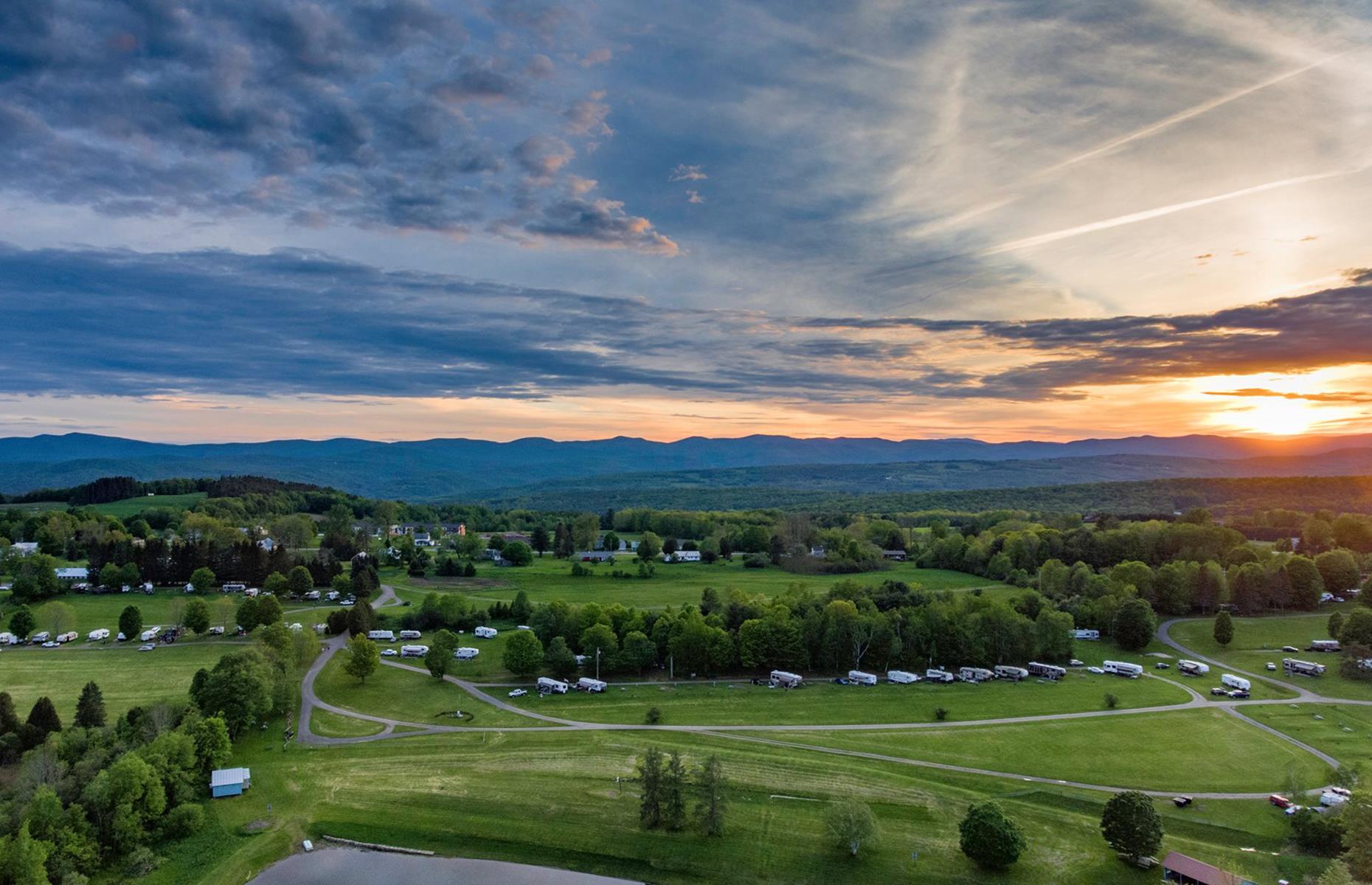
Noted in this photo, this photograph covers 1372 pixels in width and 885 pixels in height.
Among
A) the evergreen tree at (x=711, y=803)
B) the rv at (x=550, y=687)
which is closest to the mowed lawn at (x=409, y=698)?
the rv at (x=550, y=687)

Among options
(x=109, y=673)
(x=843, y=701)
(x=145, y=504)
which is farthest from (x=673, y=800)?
(x=145, y=504)

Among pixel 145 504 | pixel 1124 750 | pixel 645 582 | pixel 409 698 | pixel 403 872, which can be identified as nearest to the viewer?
pixel 403 872

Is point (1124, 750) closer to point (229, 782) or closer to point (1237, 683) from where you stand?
point (1237, 683)

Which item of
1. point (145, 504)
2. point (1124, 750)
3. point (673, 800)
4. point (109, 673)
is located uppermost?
point (145, 504)

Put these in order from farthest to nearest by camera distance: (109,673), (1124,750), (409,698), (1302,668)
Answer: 1. (1302,668)
2. (109,673)
3. (409,698)
4. (1124,750)

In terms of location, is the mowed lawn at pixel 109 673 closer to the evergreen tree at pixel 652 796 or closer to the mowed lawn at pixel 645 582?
the mowed lawn at pixel 645 582

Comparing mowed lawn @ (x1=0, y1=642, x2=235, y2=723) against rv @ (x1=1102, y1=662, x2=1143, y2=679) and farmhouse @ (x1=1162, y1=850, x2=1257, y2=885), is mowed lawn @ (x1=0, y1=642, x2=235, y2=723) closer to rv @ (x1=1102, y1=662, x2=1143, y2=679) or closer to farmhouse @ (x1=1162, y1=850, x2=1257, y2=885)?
farmhouse @ (x1=1162, y1=850, x2=1257, y2=885)

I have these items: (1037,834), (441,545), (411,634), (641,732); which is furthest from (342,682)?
(441,545)
